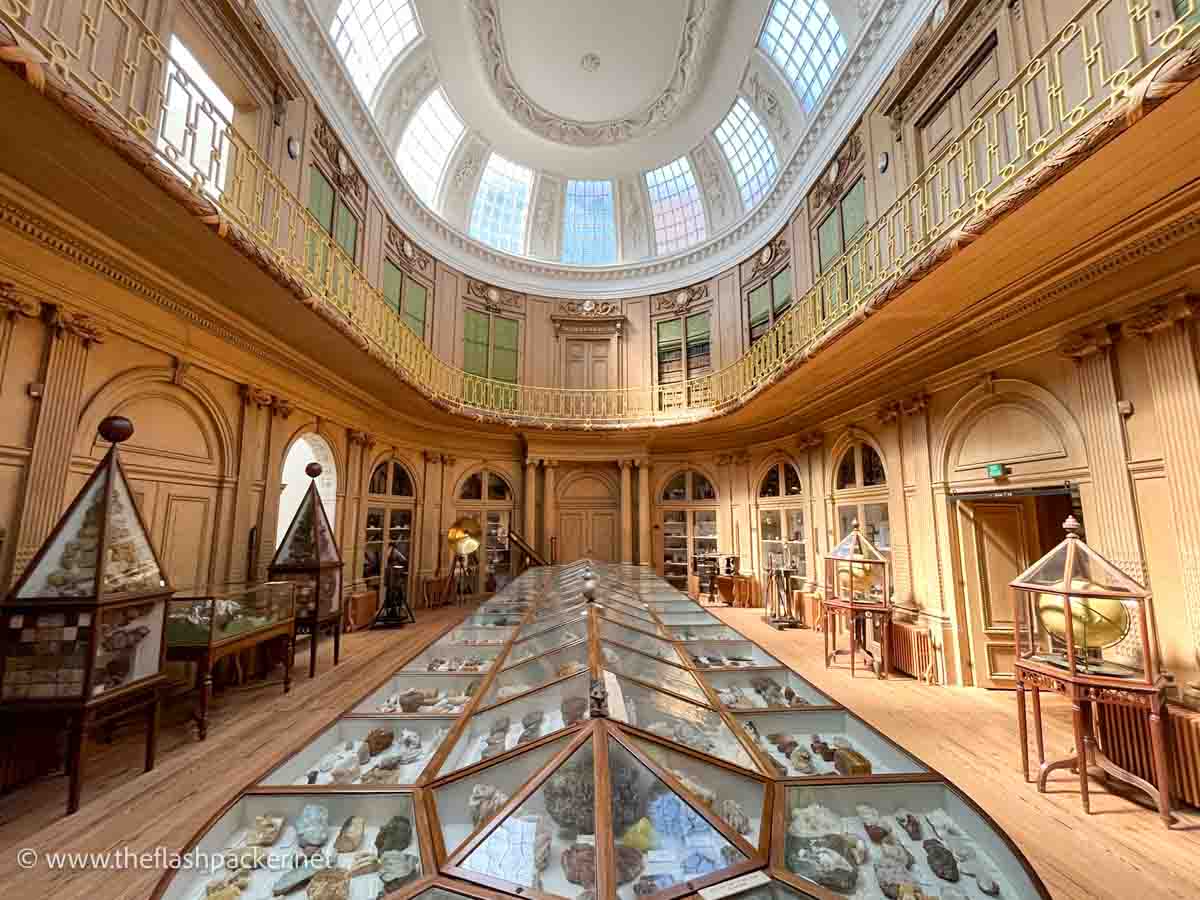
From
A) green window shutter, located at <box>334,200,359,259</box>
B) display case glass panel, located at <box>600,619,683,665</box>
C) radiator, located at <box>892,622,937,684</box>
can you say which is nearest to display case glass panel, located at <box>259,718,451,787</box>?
display case glass panel, located at <box>600,619,683,665</box>

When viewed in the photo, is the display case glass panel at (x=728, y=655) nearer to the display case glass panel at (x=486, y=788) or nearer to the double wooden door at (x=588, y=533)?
the display case glass panel at (x=486, y=788)

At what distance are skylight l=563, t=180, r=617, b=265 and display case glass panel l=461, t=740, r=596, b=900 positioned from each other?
1395cm

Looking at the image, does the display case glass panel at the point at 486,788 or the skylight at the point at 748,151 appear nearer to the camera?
the display case glass panel at the point at 486,788

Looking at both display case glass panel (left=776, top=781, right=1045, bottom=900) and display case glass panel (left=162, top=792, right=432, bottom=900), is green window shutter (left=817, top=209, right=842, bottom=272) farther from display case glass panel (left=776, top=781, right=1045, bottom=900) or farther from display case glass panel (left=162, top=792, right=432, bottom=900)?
display case glass panel (left=162, top=792, right=432, bottom=900)

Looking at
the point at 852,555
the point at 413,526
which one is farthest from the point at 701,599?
the point at 413,526

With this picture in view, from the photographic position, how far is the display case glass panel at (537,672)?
239 cm

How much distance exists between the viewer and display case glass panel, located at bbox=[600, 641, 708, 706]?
2.39 m

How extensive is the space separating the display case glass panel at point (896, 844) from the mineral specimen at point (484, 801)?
2.68 ft

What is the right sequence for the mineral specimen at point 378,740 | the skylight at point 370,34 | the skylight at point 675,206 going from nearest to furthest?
the mineral specimen at point 378,740 < the skylight at point 370,34 < the skylight at point 675,206

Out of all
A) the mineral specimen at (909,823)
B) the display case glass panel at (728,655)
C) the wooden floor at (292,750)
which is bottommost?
the wooden floor at (292,750)

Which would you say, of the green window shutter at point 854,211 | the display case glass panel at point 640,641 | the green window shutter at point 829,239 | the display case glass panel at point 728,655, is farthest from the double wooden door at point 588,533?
the display case glass panel at point 640,641

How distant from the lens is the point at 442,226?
11.5 metres

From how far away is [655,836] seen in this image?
1398mm

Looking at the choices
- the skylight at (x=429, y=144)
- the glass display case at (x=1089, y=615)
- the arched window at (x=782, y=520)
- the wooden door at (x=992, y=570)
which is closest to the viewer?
the glass display case at (x=1089, y=615)
